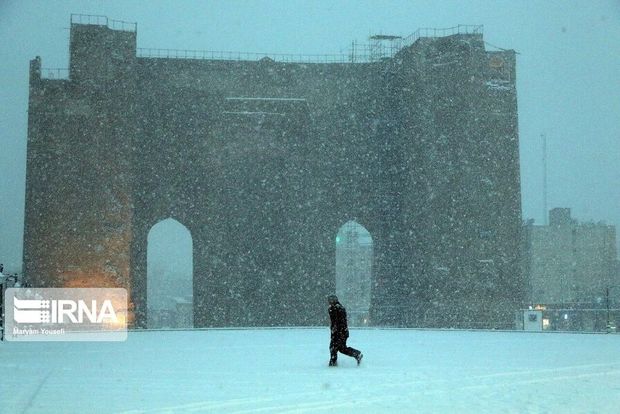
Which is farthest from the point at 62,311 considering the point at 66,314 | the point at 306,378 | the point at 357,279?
the point at 357,279

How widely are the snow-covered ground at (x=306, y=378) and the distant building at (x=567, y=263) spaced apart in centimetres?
4994

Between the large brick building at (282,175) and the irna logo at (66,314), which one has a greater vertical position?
the large brick building at (282,175)

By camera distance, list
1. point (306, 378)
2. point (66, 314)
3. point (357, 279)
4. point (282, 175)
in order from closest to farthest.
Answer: point (306, 378) → point (66, 314) → point (282, 175) → point (357, 279)

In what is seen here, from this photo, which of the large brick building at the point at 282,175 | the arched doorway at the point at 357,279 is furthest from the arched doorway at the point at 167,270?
the large brick building at the point at 282,175

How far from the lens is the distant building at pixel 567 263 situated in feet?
211

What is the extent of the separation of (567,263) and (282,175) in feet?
139

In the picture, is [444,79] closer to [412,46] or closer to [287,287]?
[412,46]

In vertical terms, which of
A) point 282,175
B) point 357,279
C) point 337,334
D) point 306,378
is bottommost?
point 306,378

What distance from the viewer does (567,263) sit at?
65125 mm

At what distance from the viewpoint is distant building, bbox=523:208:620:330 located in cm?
6425

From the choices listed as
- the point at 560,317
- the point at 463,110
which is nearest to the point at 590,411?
the point at 463,110

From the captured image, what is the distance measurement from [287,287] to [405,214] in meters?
5.08

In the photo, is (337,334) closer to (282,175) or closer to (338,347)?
(338,347)

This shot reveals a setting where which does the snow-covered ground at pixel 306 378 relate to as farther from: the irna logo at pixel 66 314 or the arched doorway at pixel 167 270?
the arched doorway at pixel 167 270
